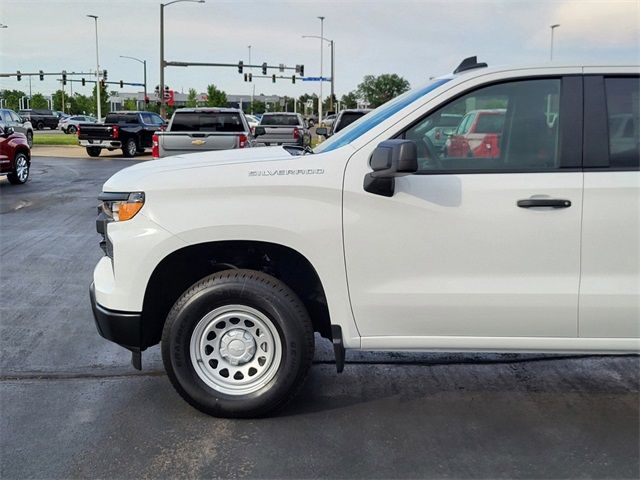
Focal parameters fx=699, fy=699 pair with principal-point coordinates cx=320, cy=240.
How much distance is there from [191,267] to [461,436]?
183 cm

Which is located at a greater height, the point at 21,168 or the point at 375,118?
the point at 375,118

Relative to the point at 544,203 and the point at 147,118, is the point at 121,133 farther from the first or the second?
the point at 544,203

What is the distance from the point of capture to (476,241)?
376 cm

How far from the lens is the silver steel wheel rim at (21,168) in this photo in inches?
641

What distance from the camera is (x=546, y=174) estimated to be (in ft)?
12.4

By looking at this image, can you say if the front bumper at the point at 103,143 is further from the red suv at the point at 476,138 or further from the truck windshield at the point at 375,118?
the red suv at the point at 476,138

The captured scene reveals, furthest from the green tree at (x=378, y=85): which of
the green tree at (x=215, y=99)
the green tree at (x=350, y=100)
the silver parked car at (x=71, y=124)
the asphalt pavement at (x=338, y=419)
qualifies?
the asphalt pavement at (x=338, y=419)

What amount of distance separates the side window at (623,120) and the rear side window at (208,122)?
41.2 feet

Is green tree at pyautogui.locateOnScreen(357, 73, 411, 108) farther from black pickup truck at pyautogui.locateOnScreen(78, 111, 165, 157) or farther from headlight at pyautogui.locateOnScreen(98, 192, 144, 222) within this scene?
headlight at pyautogui.locateOnScreen(98, 192, 144, 222)

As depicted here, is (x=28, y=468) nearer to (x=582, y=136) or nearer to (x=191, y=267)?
(x=191, y=267)

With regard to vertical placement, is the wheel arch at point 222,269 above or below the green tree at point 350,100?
below

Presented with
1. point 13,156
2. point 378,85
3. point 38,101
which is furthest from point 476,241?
point 38,101

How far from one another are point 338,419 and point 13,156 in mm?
14084

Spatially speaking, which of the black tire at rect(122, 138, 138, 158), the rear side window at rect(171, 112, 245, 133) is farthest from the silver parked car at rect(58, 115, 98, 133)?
the rear side window at rect(171, 112, 245, 133)
